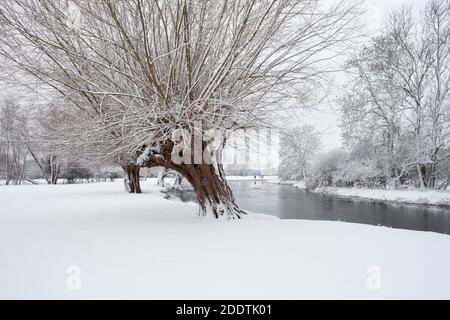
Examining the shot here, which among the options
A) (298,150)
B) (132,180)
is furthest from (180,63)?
(132,180)

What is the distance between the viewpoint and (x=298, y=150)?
7828mm

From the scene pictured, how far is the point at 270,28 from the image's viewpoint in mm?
5773

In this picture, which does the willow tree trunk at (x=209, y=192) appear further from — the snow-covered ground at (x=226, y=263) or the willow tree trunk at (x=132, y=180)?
the willow tree trunk at (x=132, y=180)

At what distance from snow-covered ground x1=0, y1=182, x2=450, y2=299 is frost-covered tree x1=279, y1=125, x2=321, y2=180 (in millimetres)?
2701

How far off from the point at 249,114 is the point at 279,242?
111 inches

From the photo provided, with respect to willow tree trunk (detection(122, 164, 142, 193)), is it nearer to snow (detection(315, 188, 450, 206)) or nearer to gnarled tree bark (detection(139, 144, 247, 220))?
gnarled tree bark (detection(139, 144, 247, 220))

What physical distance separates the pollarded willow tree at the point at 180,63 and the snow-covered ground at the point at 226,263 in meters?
1.85

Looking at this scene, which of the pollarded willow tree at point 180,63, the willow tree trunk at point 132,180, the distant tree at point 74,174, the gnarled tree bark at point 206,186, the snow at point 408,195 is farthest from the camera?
the distant tree at point 74,174

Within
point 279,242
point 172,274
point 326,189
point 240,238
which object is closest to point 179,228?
point 240,238

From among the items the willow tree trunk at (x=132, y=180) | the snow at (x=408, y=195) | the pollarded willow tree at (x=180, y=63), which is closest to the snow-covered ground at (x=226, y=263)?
the pollarded willow tree at (x=180, y=63)

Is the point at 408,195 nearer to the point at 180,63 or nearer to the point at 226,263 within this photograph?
the point at 180,63

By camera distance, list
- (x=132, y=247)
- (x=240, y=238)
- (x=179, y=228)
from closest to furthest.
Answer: (x=132, y=247) → (x=240, y=238) → (x=179, y=228)

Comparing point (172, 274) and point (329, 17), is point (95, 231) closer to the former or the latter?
point (172, 274)

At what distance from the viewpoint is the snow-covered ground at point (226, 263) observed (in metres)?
2.66
